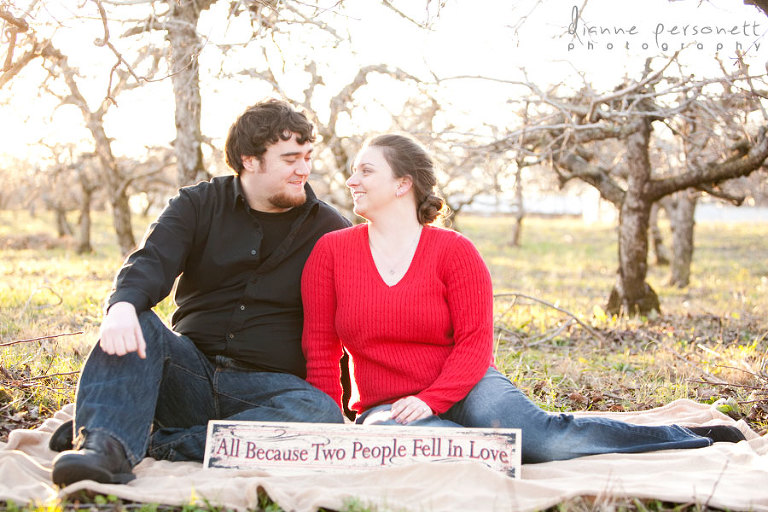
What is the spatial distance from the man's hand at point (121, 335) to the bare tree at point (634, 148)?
183 inches

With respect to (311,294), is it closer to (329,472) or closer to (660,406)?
(329,472)

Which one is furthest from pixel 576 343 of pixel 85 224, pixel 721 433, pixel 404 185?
pixel 85 224

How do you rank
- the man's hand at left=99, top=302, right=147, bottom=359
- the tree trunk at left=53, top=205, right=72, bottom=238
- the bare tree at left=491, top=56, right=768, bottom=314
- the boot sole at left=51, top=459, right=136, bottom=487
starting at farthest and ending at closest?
the tree trunk at left=53, top=205, right=72, bottom=238, the bare tree at left=491, top=56, right=768, bottom=314, the man's hand at left=99, top=302, right=147, bottom=359, the boot sole at left=51, top=459, right=136, bottom=487

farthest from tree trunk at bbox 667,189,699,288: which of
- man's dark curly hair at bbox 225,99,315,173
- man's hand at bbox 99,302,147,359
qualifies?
man's hand at bbox 99,302,147,359

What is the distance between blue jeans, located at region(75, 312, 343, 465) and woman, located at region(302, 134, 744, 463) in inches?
9.1

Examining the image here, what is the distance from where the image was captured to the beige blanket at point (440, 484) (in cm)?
269

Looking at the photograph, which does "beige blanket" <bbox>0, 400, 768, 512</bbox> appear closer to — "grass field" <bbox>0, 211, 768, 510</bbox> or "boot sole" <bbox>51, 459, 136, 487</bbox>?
"boot sole" <bbox>51, 459, 136, 487</bbox>

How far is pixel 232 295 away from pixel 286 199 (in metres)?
0.54

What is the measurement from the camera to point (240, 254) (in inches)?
141

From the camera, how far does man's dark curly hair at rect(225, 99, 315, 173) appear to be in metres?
3.64

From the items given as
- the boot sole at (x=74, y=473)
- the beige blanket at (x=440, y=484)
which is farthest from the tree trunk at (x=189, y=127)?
the boot sole at (x=74, y=473)

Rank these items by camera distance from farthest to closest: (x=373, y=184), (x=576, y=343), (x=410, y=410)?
(x=576, y=343)
(x=373, y=184)
(x=410, y=410)

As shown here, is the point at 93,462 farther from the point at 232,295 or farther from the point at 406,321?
the point at 406,321

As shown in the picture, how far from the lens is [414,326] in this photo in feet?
11.1
